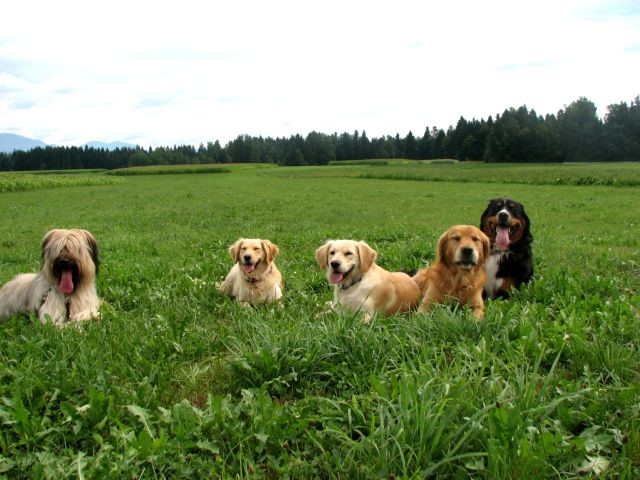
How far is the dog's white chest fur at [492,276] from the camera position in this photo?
562 centimetres

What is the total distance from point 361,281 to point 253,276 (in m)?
1.49

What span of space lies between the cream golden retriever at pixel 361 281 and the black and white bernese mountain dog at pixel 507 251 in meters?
1.17

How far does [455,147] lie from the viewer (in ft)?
307

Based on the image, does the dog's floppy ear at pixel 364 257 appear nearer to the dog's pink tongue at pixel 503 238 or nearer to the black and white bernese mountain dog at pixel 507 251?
the black and white bernese mountain dog at pixel 507 251

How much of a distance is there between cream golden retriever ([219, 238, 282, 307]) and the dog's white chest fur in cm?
265

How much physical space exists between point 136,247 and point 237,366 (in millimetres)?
7417

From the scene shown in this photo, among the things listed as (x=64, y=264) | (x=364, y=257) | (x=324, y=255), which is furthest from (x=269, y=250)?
(x=64, y=264)

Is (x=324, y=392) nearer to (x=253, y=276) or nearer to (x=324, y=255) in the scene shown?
(x=324, y=255)

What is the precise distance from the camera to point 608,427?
2479 mm

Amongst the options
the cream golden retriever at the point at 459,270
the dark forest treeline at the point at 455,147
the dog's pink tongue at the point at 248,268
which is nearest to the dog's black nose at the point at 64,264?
the dog's pink tongue at the point at 248,268

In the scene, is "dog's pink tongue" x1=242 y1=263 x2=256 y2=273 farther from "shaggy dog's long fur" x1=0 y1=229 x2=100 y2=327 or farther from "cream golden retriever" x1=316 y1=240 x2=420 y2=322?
"shaggy dog's long fur" x1=0 y1=229 x2=100 y2=327

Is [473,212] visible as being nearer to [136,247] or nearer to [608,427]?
[136,247]

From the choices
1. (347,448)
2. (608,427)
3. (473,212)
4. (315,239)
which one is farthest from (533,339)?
(473,212)

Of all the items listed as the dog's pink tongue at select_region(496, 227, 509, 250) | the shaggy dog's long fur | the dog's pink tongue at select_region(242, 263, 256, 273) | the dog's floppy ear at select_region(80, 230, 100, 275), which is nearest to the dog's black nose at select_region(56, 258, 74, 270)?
the shaggy dog's long fur
